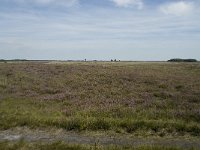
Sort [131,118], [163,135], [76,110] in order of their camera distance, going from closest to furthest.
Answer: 1. [163,135]
2. [131,118]
3. [76,110]

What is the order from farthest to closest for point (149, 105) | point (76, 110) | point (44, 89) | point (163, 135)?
1. point (44, 89)
2. point (149, 105)
3. point (76, 110)
4. point (163, 135)

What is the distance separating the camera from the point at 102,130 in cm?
1552

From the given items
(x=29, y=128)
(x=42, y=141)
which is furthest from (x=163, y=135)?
(x=29, y=128)

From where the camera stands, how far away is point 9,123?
16547mm

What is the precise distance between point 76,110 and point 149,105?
4714 mm

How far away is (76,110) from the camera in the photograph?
64.8 feet

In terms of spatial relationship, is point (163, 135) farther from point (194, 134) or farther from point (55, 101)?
point (55, 101)

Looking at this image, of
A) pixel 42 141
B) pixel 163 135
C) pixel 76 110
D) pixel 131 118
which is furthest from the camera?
pixel 76 110

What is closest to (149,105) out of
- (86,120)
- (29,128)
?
(86,120)

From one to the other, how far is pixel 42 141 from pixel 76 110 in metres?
6.29

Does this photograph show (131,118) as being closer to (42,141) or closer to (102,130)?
(102,130)

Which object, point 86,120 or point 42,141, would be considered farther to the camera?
point 86,120

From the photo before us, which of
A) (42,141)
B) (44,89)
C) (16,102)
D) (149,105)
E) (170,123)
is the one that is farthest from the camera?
(44,89)

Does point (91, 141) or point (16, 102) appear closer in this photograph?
point (91, 141)
